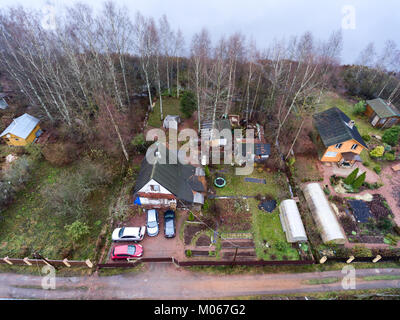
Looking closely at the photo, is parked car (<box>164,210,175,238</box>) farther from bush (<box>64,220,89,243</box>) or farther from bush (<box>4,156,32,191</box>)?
bush (<box>4,156,32,191</box>)

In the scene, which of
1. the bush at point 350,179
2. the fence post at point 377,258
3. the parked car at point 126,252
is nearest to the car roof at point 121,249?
the parked car at point 126,252

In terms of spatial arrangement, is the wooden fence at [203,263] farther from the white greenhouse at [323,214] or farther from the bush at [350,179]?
the bush at [350,179]

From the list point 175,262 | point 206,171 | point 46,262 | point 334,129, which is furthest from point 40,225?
point 334,129

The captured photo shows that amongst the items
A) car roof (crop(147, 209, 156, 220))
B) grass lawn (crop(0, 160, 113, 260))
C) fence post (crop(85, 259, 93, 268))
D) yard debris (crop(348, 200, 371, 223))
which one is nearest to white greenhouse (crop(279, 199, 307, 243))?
yard debris (crop(348, 200, 371, 223))

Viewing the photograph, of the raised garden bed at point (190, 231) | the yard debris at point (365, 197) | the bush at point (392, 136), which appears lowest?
the raised garden bed at point (190, 231)

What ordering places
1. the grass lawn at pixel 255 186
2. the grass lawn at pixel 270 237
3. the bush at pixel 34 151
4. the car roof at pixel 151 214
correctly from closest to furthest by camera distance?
the grass lawn at pixel 270 237 → the car roof at pixel 151 214 → the grass lawn at pixel 255 186 → the bush at pixel 34 151
